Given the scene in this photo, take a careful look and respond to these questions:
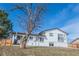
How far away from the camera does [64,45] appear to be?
250 inches

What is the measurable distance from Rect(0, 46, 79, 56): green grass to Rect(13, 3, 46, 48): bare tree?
0.10 meters

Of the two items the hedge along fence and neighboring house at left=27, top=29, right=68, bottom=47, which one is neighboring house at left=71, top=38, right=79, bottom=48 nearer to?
neighboring house at left=27, top=29, right=68, bottom=47

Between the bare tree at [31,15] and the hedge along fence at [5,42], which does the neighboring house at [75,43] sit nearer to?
the bare tree at [31,15]

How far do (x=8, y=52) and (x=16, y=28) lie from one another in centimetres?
32

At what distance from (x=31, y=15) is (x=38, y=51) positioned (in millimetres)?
471

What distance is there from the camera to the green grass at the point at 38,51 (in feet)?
20.6

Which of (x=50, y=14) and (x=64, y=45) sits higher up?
(x=50, y=14)

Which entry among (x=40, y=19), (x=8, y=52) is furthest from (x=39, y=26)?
(x=8, y=52)

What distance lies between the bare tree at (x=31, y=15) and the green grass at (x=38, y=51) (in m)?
0.10

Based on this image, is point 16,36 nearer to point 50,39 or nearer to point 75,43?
point 50,39

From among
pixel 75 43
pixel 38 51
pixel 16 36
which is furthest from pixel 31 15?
pixel 75 43

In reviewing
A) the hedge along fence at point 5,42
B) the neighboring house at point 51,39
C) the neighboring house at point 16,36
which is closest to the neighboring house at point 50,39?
the neighboring house at point 51,39

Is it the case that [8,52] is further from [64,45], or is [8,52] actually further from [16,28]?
[64,45]

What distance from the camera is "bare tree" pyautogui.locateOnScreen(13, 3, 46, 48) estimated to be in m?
6.33
